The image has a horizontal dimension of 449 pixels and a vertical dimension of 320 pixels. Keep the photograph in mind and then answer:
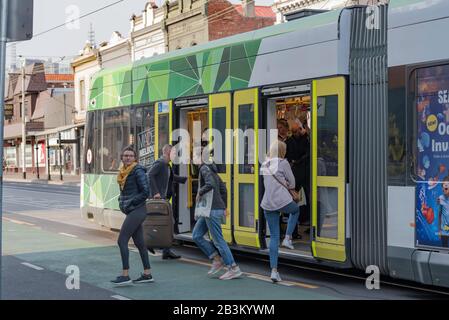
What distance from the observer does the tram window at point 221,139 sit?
10.9m

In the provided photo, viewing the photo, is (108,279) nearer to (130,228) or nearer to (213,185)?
(130,228)

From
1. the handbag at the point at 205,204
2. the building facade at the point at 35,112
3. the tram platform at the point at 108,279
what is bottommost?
the tram platform at the point at 108,279

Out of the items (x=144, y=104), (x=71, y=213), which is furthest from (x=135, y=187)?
(x=71, y=213)

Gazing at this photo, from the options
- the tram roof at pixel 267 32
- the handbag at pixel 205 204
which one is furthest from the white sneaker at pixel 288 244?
the tram roof at pixel 267 32

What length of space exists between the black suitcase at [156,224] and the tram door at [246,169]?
109 centimetres

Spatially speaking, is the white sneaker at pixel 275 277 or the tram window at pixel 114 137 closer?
the white sneaker at pixel 275 277

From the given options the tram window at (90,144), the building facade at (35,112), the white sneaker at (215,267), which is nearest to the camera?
the white sneaker at (215,267)

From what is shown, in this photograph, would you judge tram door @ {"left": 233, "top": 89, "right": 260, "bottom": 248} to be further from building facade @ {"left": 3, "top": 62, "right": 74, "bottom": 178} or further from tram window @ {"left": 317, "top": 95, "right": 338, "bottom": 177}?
Answer: building facade @ {"left": 3, "top": 62, "right": 74, "bottom": 178}

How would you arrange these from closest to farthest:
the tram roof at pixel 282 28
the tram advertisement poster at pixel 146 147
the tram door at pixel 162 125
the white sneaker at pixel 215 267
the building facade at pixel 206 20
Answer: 1. the tram roof at pixel 282 28
2. the white sneaker at pixel 215 267
3. the tram door at pixel 162 125
4. the tram advertisement poster at pixel 146 147
5. the building facade at pixel 206 20

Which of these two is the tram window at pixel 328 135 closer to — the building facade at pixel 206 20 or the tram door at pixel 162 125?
the tram door at pixel 162 125

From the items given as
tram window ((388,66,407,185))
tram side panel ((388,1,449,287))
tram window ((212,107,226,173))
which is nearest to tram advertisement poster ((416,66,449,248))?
tram side panel ((388,1,449,287))

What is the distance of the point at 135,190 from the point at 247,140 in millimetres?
2000

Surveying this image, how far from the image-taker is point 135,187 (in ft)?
30.5

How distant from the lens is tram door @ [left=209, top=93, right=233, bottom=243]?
10.8 metres
